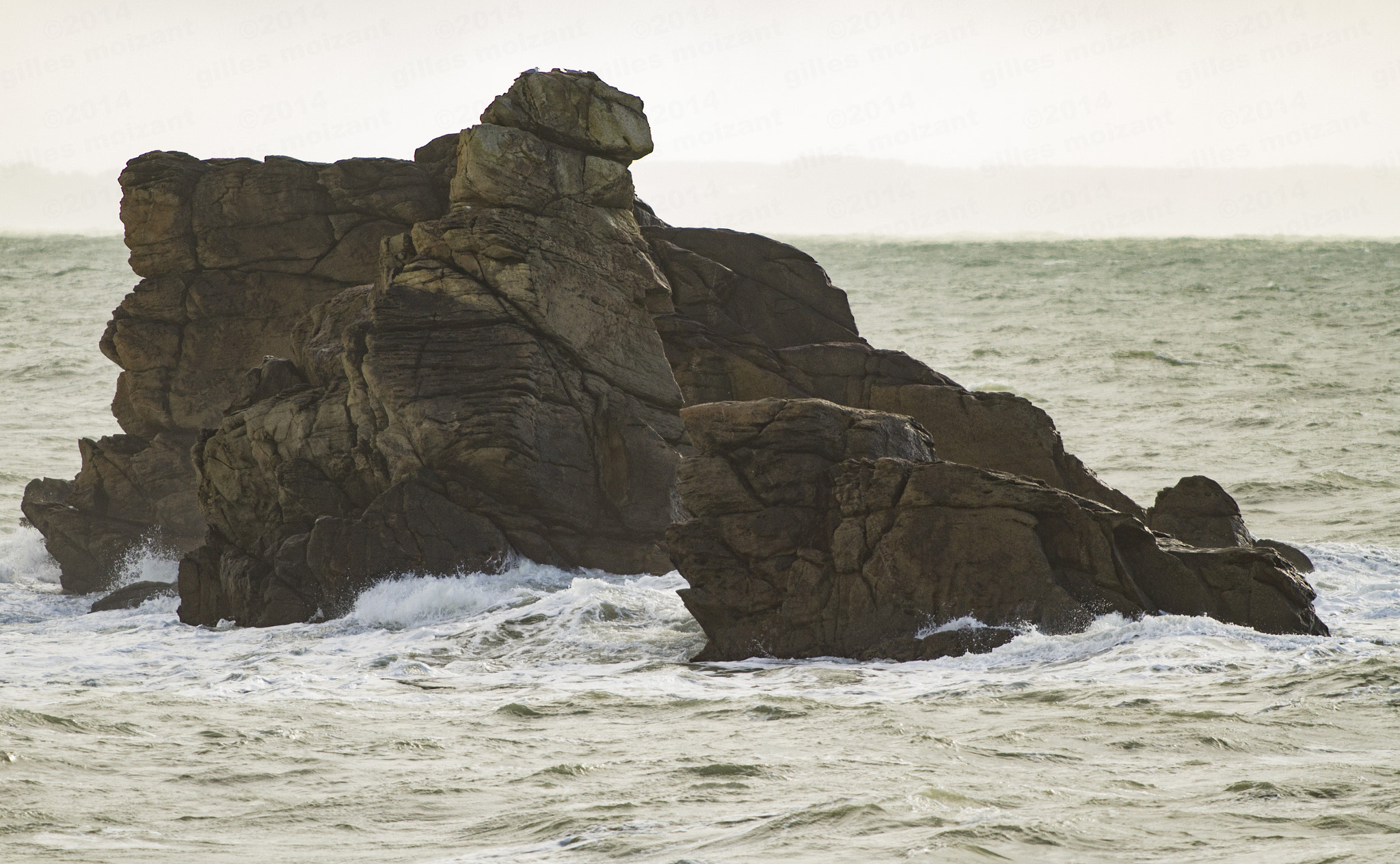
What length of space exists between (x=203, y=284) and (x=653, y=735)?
46.7ft

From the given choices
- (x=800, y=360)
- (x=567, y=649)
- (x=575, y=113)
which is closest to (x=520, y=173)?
(x=575, y=113)

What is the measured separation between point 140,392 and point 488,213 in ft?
25.0

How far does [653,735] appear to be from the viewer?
29.4 ft

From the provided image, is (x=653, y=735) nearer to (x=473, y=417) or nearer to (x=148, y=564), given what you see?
(x=473, y=417)

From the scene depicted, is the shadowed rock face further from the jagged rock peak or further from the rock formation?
the jagged rock peak

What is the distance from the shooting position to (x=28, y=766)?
25.7ft

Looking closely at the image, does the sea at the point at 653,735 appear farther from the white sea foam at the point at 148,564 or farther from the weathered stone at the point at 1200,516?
the weathered stone at the point at 1200,516

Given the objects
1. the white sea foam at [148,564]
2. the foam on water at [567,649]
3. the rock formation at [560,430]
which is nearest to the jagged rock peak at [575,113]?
the rock formation at [560,430]

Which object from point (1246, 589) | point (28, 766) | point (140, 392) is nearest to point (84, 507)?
point (140, 392)

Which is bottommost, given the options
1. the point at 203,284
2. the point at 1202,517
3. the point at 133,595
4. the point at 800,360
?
the point at 133,595

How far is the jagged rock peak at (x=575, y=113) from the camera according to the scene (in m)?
17.2

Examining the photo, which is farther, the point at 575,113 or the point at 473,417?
the point at 575,113

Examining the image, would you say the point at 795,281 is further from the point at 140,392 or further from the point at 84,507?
the point at 84,507

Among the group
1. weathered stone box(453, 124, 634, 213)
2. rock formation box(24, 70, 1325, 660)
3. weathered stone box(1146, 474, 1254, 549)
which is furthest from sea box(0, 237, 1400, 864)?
weathered stone box(453, 124, 634, 213)
